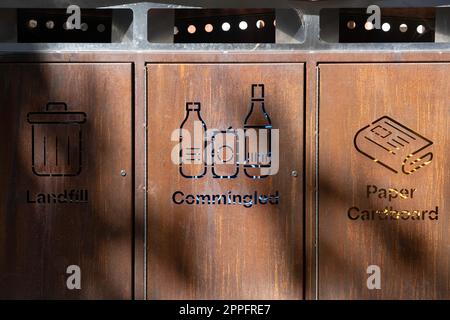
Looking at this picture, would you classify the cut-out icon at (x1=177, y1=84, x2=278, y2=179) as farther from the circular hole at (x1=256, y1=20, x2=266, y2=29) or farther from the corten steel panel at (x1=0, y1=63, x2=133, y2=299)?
the circular hole at (x1=256, y1=20, x2=266, y2=29)

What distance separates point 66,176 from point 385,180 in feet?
5.01

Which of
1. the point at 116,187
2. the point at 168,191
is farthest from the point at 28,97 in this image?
the point at 168,191

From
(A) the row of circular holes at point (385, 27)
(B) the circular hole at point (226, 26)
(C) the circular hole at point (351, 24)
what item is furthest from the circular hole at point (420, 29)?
(B) the circular hole at point (226, 26)

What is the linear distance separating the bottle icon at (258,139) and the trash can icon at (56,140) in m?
0.80

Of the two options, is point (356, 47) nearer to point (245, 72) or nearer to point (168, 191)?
point (245, 72)

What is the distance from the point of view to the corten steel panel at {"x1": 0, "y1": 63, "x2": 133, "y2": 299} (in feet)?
9.50

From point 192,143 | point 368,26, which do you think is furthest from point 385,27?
point 192,143

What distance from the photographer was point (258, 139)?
114 inches

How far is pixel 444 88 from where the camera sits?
9.33ft

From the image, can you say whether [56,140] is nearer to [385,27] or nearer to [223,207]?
[223,207]

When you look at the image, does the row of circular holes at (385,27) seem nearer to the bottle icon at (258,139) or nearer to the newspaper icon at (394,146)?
the newspaper icon at (394,146)

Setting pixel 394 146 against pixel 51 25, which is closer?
pixel 394 146

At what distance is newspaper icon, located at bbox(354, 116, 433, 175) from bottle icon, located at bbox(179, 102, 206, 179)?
2.42 ft
